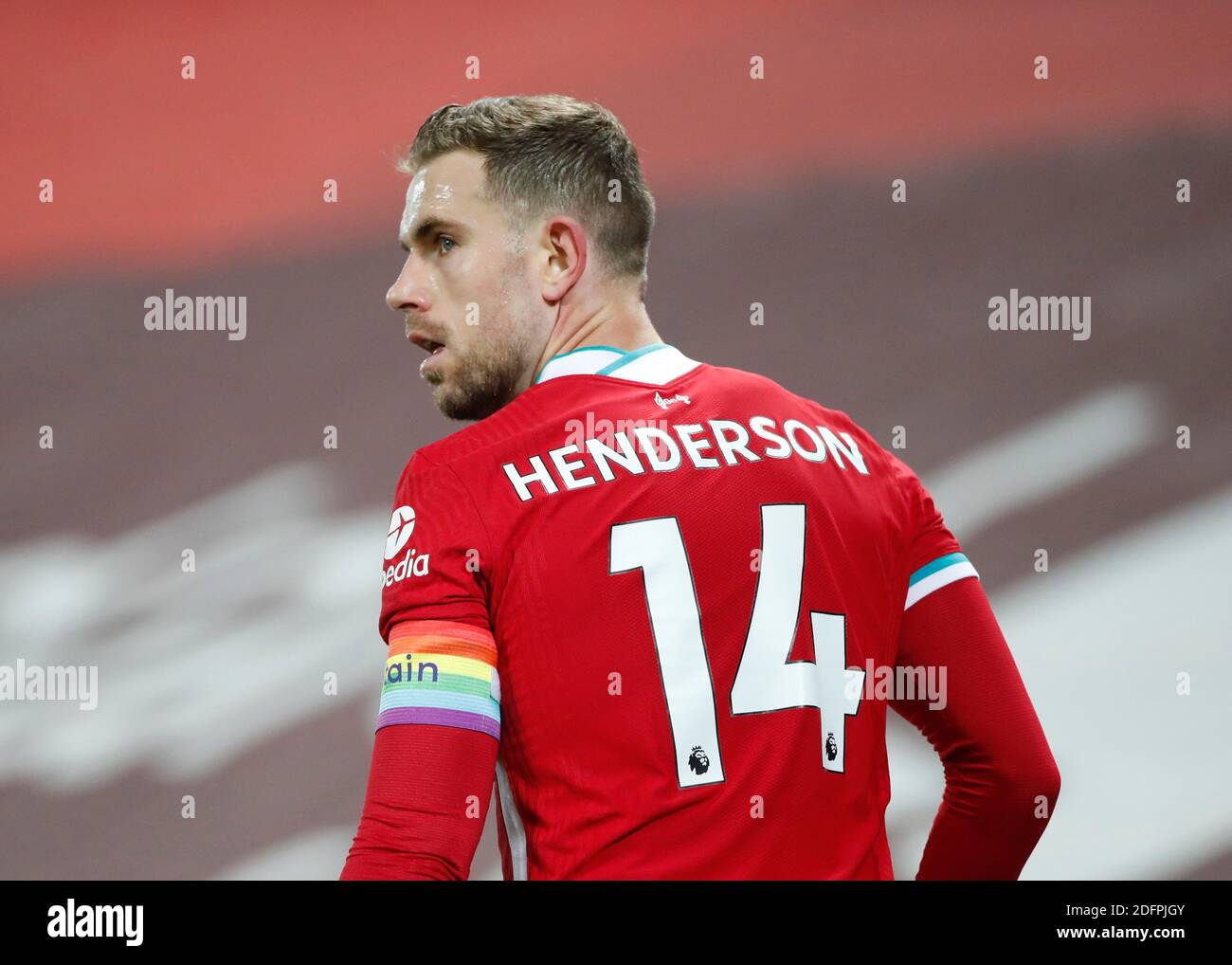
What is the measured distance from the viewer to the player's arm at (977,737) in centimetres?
118

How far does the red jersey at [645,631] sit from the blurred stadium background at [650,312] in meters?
1.83

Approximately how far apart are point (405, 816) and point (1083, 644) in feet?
7.50

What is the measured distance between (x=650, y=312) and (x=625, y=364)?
1.79 m

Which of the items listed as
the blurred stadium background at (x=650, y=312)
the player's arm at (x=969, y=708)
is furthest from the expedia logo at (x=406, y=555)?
the blurred stadium background at (x=650, y=312)

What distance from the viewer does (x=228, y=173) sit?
9.61ft

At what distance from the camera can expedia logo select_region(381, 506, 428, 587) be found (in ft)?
3.26

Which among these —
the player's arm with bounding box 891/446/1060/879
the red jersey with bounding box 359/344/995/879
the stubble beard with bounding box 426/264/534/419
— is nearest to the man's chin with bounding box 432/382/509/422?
the stubble beard with bounding box 426/264/534/419

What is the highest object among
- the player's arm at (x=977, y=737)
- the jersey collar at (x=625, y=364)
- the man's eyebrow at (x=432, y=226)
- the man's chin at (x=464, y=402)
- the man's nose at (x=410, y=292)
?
the man's eyebrow at (x=432, y=226)

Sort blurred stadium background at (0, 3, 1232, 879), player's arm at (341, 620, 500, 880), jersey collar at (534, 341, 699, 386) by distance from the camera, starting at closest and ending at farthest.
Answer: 1. player's arm at (341, 620, 500, 880)
2. jersey collar at (534, 341, 699, 386)
3. blurred stadium background at (0, 3, 1232, 879)

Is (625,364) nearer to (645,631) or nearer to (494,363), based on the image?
(494,363)

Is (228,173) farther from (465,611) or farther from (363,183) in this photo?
(465,611)

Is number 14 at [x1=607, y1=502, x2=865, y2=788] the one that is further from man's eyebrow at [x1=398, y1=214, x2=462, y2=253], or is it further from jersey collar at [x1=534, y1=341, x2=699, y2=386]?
man's eyebrow at [x1=398, y1=214, x2=462, y2=253]

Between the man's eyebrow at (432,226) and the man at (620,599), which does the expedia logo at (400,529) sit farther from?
the man's eyebrow at (432,226)
